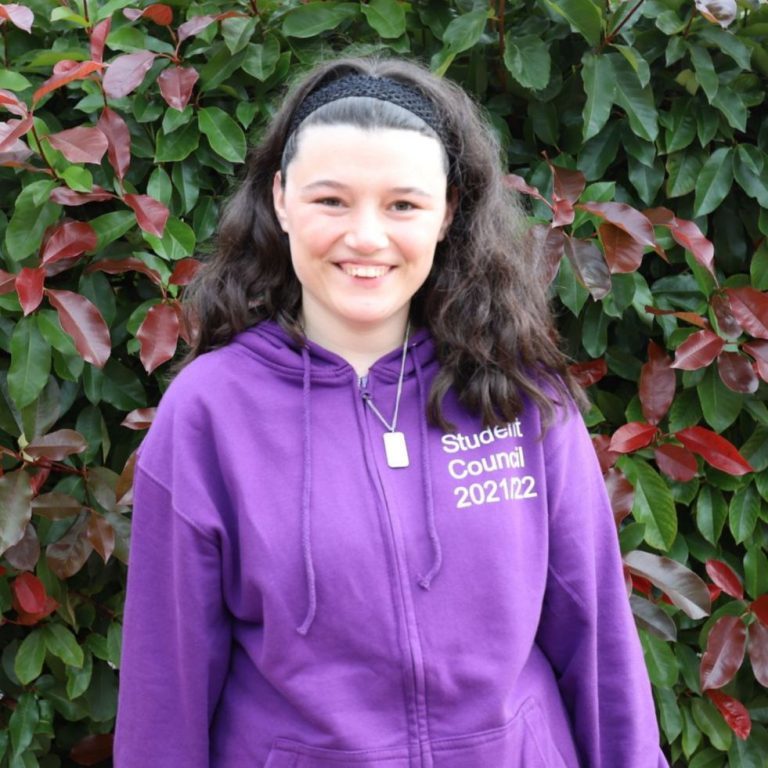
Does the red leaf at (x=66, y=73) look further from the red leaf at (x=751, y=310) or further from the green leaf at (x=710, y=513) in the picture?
the green leaf at (x=710, y=513)

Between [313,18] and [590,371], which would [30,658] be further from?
[313,18]

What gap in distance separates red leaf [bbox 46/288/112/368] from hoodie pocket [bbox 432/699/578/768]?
0.90 m

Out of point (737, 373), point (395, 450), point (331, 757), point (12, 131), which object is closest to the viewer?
point (331, 757)

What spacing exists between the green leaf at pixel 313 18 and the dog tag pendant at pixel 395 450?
0.90 meters

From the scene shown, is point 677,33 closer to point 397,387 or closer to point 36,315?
point 397,387

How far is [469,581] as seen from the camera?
149 centimetres

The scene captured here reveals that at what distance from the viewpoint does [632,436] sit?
6.70 ft

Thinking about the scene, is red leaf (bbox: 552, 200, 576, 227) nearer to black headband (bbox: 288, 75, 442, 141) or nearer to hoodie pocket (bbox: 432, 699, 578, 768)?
black headband (bbox: 288, 75, 442, 141)

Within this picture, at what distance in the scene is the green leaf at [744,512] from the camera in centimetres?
216

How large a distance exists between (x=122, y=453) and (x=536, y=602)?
982 millimetres

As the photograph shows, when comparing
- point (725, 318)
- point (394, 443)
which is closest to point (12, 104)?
point (394, 443)

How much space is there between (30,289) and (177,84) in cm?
47

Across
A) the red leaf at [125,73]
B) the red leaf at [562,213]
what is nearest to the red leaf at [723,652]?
the red leaf at [562,213]

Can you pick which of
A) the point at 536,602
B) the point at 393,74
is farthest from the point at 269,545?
the point at 393,74
